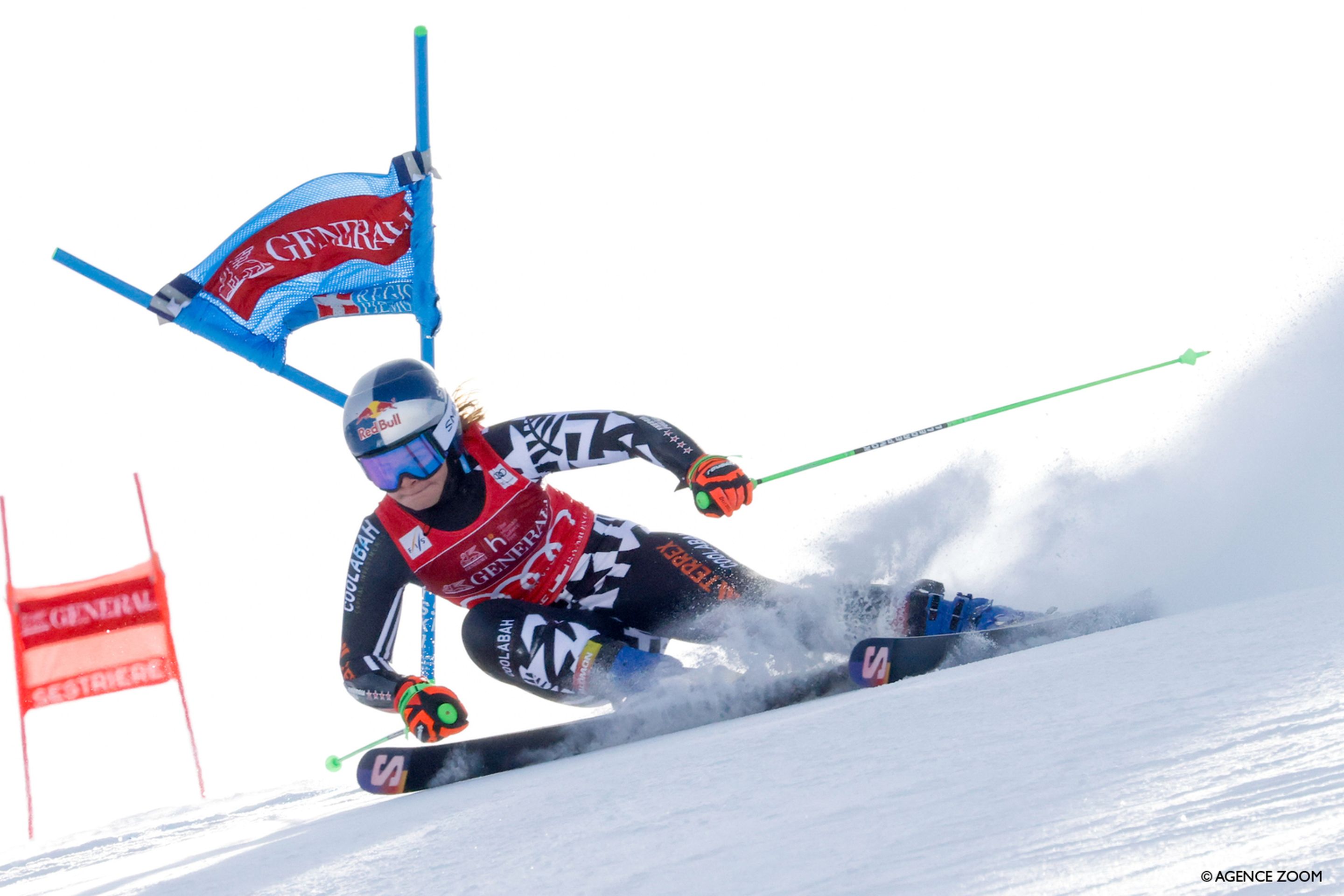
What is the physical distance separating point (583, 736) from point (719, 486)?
833 mm

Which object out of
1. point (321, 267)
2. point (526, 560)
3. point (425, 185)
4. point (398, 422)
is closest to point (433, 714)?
point (526, 560)

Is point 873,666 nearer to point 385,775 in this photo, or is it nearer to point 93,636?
point 385,775

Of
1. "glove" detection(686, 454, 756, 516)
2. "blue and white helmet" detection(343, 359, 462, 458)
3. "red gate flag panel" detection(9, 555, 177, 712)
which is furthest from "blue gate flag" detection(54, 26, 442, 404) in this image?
"glove" detection(686, 454, 756, 516)

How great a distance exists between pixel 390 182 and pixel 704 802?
367 centimetres

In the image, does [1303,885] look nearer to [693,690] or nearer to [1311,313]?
[693,690]

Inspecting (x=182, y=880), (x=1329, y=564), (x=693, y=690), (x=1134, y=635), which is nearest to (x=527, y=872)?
(x=182, y=880)

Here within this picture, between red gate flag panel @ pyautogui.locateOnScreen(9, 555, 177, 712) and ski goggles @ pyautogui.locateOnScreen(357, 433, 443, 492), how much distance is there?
282cm

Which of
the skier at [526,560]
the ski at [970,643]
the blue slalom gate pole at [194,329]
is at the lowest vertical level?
the ski at [970,643]

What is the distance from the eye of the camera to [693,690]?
3.02 meters

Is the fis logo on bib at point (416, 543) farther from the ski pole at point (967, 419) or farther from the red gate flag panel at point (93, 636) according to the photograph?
the red gate flag panel at point (93, 636)

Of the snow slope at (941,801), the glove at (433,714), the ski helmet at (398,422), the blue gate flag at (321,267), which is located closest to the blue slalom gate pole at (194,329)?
the blue gate flag at (321,267)

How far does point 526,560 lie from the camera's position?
11.2 ft

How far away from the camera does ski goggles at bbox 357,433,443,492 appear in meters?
3.20

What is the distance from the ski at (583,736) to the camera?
2.90m
